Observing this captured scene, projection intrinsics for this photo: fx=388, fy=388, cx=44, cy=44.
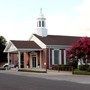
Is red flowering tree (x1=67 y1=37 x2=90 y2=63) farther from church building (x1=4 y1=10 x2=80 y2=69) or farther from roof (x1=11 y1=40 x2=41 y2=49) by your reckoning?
roof (x1=11 y1=40 x2=41 y2=49)

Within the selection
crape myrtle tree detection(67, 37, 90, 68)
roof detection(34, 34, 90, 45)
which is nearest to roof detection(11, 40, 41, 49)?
roof detection(34, 34, 90, 45)

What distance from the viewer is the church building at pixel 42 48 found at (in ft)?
195

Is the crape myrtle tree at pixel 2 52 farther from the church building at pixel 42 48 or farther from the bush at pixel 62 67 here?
the bush at pixel 62 67

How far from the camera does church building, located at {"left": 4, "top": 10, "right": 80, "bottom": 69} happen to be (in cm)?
5938

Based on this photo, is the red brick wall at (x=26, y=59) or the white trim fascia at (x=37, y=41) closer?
the white trim fascia at (x=37, y=41)

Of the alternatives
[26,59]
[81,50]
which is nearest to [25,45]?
[26,59]

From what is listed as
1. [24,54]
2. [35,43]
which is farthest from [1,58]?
[35,43]

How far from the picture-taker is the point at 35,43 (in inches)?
2448

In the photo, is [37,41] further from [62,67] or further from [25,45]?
[62,67]

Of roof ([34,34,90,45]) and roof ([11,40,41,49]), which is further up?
roof ([34,34,90,45])

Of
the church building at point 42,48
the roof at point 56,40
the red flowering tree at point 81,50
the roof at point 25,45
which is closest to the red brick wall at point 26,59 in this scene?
the church building at point 42,48

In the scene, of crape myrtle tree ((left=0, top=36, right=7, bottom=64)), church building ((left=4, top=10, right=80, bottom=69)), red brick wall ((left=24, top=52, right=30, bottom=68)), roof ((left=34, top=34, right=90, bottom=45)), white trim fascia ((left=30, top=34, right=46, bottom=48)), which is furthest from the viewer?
crape myrtle tree ((left=0, top=36, right=7, bottom=64))

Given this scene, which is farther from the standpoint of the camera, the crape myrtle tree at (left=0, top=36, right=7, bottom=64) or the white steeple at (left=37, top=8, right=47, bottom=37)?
the crape myrtle tree at (left=0, top=36, right=7, bottom=64)

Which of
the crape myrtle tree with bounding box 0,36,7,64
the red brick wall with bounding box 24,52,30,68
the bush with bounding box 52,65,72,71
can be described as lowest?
the bush with bounding box 52,65,72,71
